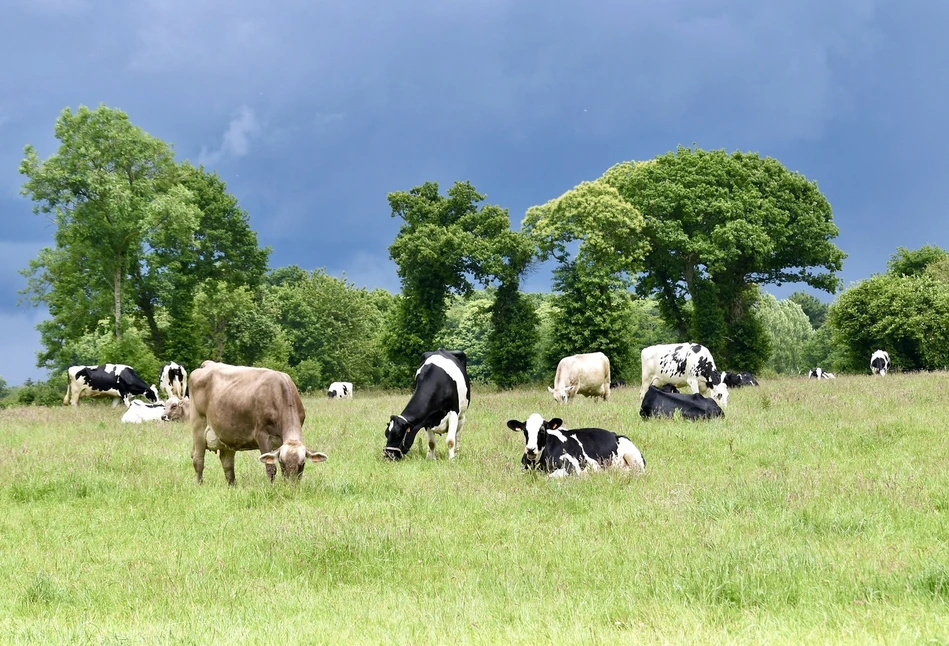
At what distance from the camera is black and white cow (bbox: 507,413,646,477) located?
434 inches

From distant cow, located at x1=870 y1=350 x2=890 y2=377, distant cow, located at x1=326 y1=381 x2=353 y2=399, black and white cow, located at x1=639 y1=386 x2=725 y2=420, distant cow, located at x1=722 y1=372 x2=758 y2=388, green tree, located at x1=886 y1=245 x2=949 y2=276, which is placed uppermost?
green tree, located at x1=886 y1=245 x2=949 y2=276

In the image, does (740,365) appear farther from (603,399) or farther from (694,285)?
(603,399)

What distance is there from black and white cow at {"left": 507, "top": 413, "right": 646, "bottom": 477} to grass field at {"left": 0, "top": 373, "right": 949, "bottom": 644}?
387 millimetres

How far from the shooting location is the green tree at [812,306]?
404ft

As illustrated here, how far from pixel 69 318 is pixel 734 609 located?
153 ft

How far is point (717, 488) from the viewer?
9750mm

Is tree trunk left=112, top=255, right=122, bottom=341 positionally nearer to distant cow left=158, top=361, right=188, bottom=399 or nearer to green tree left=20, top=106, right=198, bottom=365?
green tree left=20, top=106, right=198, bottom=365

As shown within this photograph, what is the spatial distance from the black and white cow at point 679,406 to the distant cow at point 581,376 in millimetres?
7781

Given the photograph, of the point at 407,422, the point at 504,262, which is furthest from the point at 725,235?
the point at 407,422

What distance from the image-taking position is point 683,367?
76.1 ft

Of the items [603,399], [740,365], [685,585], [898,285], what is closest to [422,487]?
[685,585]

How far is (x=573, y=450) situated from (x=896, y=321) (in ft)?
145

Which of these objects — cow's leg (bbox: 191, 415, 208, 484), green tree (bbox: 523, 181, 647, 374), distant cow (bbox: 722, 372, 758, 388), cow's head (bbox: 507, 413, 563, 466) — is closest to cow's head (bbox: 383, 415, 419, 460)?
cow's head (bbox: 507, 413, 563, 466)

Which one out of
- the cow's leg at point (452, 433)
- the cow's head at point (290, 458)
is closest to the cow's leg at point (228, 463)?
the cow's head at point (290, 458)
